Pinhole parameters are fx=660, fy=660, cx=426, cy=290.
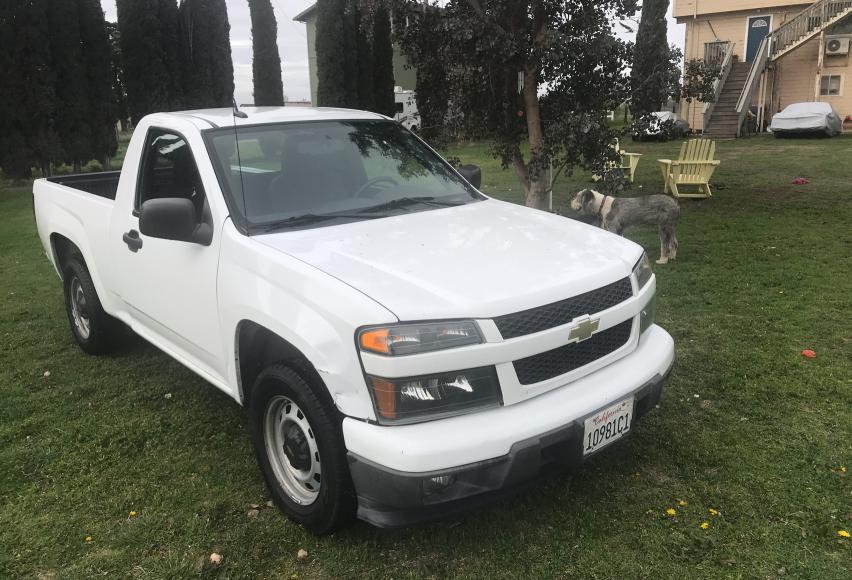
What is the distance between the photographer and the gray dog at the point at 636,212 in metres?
7.18

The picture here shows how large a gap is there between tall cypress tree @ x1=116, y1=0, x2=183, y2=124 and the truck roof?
14952 mm

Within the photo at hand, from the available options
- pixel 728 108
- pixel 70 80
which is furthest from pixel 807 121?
pixel 70 80

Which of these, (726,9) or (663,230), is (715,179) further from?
(726,9)

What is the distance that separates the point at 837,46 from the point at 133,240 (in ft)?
86.0

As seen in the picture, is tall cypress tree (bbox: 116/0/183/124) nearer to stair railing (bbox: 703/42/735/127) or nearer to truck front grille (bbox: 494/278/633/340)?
stair railing (bbox: 703/42/735/127)

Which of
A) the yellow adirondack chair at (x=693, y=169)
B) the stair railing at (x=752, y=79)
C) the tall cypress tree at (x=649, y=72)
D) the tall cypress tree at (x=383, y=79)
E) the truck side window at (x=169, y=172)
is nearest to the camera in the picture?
the truck side window at (x=169, y=172)

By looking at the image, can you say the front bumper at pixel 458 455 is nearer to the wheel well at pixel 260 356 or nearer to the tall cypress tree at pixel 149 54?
the wheel well at pixel 260 356

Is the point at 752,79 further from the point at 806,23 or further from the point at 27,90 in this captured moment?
the point at 27,90

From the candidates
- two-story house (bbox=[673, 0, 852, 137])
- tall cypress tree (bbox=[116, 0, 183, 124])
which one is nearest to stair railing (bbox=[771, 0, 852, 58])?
two-story house (bbox=[673, 0, 852, 137])

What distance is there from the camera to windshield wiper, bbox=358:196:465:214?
3561 millimetres

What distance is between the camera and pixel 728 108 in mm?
22656

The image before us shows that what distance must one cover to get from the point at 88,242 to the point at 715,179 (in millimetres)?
11904

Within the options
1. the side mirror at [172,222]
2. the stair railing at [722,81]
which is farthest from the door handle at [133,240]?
the stair railing at [722,81]

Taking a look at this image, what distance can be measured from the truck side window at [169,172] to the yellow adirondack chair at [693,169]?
9.29 metres
